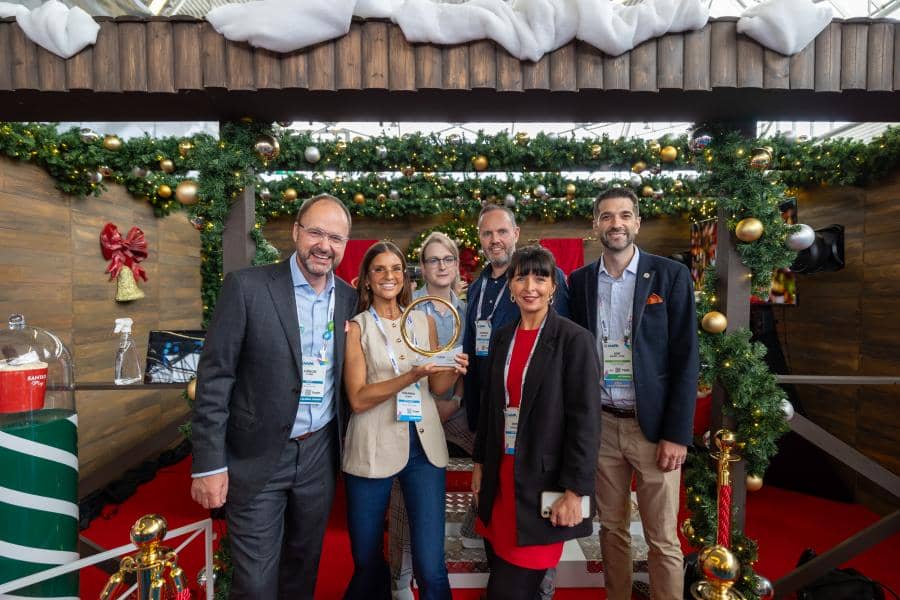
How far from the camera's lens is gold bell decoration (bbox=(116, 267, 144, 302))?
171 inches

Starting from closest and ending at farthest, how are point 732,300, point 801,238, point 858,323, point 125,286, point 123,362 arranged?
point 801,238
point 732,300
point 123,362
point 858,323
point 125,286

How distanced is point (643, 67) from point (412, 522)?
2.05 m

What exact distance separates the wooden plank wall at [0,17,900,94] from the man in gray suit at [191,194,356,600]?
0.57m

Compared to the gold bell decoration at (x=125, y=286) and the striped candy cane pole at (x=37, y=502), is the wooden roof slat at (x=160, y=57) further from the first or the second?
the gold bell decoration at (x=125, y=286)

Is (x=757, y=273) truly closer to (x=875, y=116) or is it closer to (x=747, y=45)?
(x=875, y=116)

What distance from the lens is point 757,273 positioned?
2.23m

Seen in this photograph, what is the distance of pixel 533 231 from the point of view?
23.4ft

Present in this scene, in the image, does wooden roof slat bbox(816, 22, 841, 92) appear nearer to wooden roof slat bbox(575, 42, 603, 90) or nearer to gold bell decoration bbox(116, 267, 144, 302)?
wooden roof slat bbox(575, 42, 603, 90)

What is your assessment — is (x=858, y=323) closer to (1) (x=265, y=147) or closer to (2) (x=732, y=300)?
(2) (x=732, y=300)

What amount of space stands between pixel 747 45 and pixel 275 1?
1.85 metres

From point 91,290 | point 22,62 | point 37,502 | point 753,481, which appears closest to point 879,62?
point 753,481

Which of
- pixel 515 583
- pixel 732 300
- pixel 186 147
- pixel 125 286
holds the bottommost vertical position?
pixel 515 583

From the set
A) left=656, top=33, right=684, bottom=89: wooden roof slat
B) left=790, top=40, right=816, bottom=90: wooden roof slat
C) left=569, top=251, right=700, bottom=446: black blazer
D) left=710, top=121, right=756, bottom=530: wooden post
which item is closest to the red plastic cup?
left=569, top=251, right=700, bottom=446: black blazer

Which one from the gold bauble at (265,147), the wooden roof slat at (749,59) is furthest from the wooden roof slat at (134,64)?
the wooden roof slat at (749,59)
